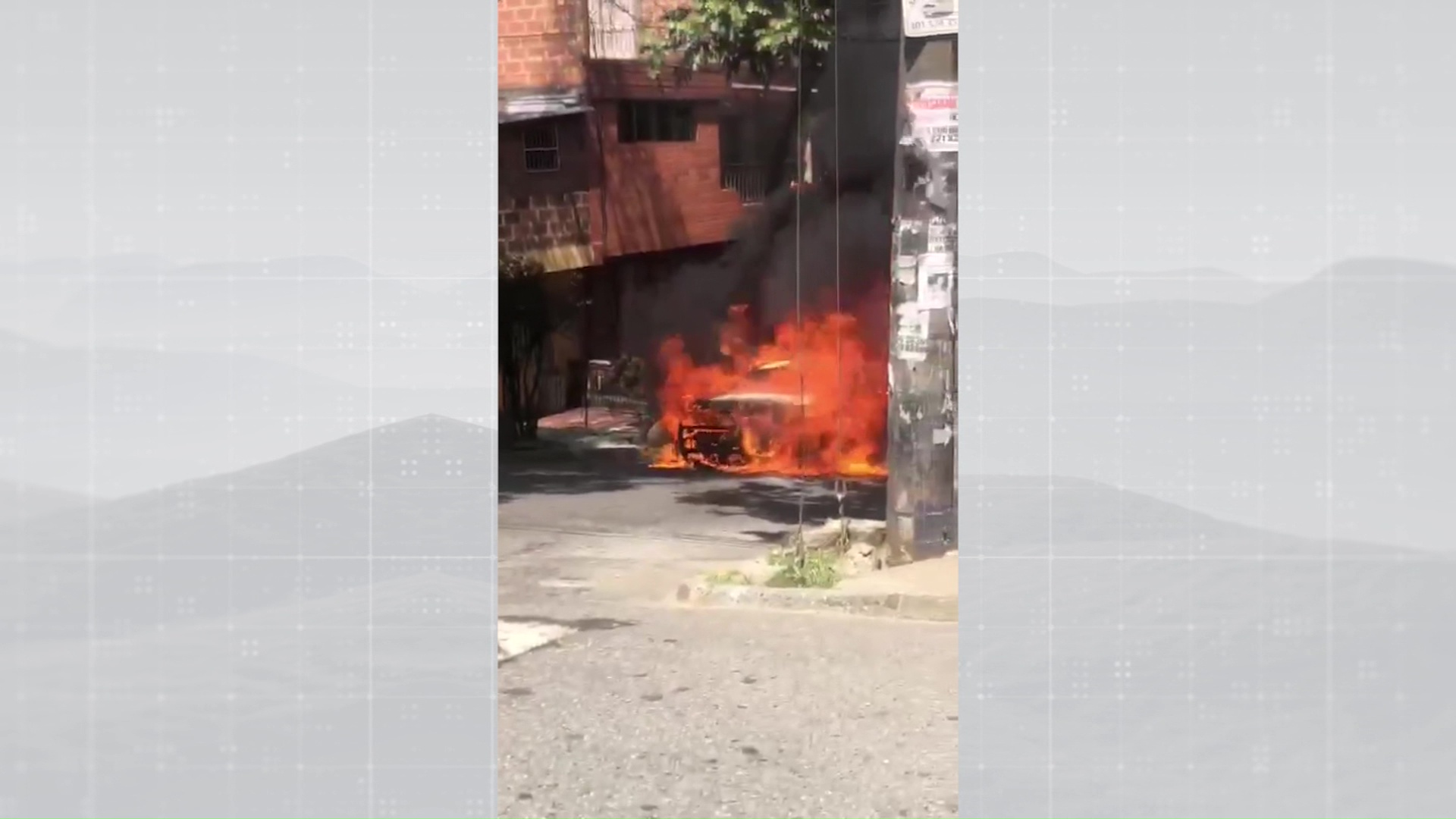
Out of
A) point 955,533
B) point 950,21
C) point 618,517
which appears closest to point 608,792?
point 618,517

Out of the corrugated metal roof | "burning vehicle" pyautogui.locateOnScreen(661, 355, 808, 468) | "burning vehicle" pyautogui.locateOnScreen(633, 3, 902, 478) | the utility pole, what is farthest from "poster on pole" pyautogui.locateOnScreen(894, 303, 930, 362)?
the corrugated metal roof

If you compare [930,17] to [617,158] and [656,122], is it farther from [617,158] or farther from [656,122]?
[617,158]

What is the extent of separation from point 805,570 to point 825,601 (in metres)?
0.17

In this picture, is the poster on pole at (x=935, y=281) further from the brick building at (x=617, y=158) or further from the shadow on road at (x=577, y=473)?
the shadow on road at (x=577, y=473)

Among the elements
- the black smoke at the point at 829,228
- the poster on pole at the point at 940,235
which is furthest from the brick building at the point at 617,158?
the poster on pole at the point at 940,235

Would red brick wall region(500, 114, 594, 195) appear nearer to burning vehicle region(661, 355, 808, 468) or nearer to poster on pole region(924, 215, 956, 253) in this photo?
burning vehicle region(661, 355, 808, 468)

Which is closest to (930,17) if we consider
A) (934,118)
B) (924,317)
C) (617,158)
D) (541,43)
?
(934,118)

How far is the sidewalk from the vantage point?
7.07 m

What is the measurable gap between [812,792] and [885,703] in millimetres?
562

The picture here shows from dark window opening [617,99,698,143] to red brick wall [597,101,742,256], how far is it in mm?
21

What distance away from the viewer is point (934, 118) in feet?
23.9

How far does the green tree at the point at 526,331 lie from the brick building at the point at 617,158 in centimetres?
6

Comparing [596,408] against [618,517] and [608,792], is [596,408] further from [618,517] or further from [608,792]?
[608,792]

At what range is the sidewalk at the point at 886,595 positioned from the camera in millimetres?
7074
